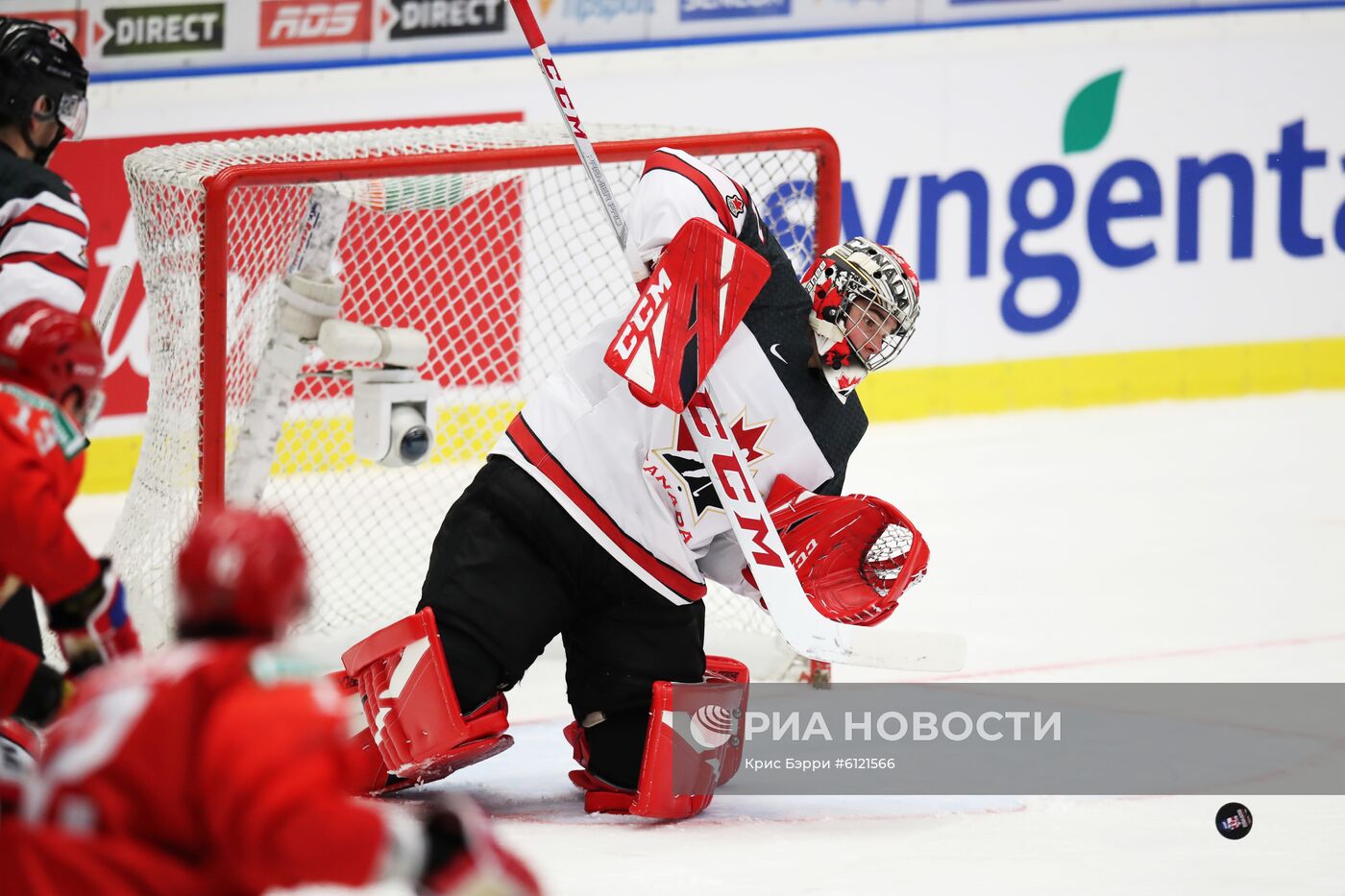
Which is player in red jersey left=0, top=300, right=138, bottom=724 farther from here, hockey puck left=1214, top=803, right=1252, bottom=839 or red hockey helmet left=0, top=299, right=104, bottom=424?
hockey puck left=1214, top=803, right=1252, bottom=839

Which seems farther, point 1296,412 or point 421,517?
point 1296,412

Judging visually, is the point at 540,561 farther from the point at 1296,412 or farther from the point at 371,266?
the point at 1296,412

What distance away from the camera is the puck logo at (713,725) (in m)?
2.80

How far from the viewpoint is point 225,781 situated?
137cm

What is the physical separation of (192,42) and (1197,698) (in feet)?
10.7

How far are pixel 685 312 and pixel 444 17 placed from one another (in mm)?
3252

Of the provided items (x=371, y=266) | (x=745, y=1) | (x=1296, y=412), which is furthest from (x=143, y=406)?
(x=1296, y=412)

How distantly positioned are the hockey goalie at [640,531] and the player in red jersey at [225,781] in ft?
3.98

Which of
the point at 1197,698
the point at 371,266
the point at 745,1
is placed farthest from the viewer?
the point at 745,1

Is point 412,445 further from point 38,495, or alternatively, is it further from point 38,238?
point 38,495

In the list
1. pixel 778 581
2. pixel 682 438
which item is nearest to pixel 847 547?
pixel 778 581

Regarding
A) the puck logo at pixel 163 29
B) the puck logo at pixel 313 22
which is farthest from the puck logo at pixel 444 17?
the puck logo at pixel 163 29

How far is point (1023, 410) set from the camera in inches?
249

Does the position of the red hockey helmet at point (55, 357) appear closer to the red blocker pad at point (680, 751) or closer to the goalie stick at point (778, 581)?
the goalie stick at point (778, 581)
